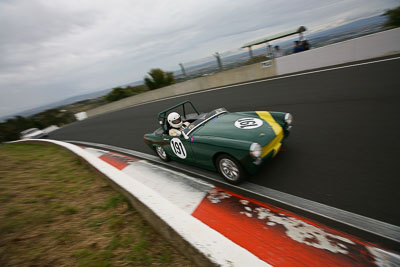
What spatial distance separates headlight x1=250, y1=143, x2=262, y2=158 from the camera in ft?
10.2

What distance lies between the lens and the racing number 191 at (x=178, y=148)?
171 inches

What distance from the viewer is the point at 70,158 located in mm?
6180

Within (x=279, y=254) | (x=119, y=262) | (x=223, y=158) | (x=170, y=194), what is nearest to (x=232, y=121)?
(x=223, y=158)

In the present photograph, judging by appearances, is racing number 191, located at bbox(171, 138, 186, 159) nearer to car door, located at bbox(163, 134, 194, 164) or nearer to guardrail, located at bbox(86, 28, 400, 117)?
car door, located at bbox(163, 134, 194, 164)

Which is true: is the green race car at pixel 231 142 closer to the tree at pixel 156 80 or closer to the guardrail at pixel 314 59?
the guardrail at pixel 314 59

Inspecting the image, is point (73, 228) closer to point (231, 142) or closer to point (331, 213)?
point (231, 142)

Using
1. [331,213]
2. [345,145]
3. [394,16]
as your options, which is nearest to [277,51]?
[394,16]

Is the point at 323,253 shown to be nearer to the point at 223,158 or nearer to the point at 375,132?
the point at 223,158

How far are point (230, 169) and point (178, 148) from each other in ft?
4.40

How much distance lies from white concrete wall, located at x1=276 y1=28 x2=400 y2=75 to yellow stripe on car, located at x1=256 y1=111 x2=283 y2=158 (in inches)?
318

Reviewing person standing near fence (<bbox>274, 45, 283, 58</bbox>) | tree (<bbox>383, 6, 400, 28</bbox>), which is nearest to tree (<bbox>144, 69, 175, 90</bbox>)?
person standing near fence (<bbox>274, 45, 283, 58</bbox>)

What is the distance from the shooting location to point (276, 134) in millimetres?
3596

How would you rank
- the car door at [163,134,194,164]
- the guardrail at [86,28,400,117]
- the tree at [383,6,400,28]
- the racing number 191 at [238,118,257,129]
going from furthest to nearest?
the tree at [383,6,400,28] < the guardrail at [86,28,400,117] < the car door at [163,134,194,164] < the racing number 191 at [238,118,257,129]

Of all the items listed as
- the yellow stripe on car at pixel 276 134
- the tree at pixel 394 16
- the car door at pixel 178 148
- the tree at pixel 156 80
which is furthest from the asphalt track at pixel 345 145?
the tree at pixel 156 80
